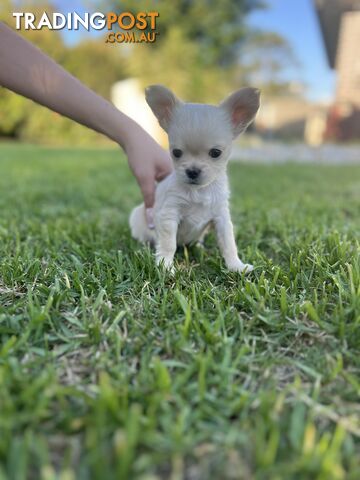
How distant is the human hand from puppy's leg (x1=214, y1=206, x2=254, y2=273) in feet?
1.30

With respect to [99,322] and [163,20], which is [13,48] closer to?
[99,322]

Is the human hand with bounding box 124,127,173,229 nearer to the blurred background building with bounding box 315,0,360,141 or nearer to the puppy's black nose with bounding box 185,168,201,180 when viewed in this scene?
the puppy's black nose with bounding box 185,168,201,180

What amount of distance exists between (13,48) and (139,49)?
18438 mm

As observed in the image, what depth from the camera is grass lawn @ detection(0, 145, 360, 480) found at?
91 cm

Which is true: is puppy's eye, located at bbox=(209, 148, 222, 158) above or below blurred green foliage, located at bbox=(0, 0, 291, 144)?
below

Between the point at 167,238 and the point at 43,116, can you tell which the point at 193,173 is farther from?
the point at 43,116

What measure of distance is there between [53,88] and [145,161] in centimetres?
56

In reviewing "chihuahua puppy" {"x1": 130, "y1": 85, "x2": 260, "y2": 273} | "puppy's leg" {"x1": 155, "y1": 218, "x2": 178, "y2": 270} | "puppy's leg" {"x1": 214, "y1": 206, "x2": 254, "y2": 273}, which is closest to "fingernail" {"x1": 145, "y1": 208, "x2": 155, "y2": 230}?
"chihuahua puppy" {"x1": 130, "y1": 85, "x2": 260, "y2": 273}

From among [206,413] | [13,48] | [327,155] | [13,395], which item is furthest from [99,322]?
[327,155]

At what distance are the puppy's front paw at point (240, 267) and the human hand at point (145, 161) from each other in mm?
529

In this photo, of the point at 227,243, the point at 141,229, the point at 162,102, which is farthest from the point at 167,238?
the point at 162,102

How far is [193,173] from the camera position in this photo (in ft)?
5.89

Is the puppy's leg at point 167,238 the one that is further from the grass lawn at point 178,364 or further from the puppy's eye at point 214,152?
the puppy's eye at point 214,152

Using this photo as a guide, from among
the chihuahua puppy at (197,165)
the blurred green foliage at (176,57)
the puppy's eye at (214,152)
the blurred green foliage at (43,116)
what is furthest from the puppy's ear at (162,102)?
the blurred green foliage at (43,116)
